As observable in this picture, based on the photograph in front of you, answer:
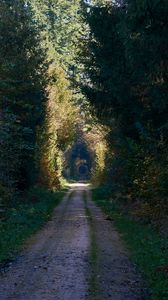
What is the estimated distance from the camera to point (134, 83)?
22578 mm

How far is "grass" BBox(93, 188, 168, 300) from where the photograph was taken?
1073 centimetres

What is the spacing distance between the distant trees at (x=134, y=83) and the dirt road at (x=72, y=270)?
4096mm

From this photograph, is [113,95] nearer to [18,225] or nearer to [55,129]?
[18,225]

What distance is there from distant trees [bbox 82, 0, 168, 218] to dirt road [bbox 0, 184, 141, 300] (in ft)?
13.4

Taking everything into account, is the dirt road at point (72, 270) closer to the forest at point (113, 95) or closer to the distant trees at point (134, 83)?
the forest at point (113, 95)

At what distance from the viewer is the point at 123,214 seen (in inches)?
1032

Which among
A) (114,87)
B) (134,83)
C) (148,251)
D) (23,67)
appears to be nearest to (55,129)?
(23,67)

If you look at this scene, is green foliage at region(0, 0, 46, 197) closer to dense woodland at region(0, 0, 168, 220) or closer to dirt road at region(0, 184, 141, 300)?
dense woodland at region(0, 0, 168, 220)

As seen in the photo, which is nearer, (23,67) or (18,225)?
(18,225)

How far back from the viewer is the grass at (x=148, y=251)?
10730mm

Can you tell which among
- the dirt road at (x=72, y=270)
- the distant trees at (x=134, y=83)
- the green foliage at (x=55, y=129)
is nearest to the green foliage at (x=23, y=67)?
the distant trees at (x=134, y=83)

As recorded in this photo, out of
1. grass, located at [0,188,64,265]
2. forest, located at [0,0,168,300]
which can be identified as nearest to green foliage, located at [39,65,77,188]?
forest, located at [0,0,168,300]

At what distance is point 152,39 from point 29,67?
533 inches

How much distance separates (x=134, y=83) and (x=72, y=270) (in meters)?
12.0
